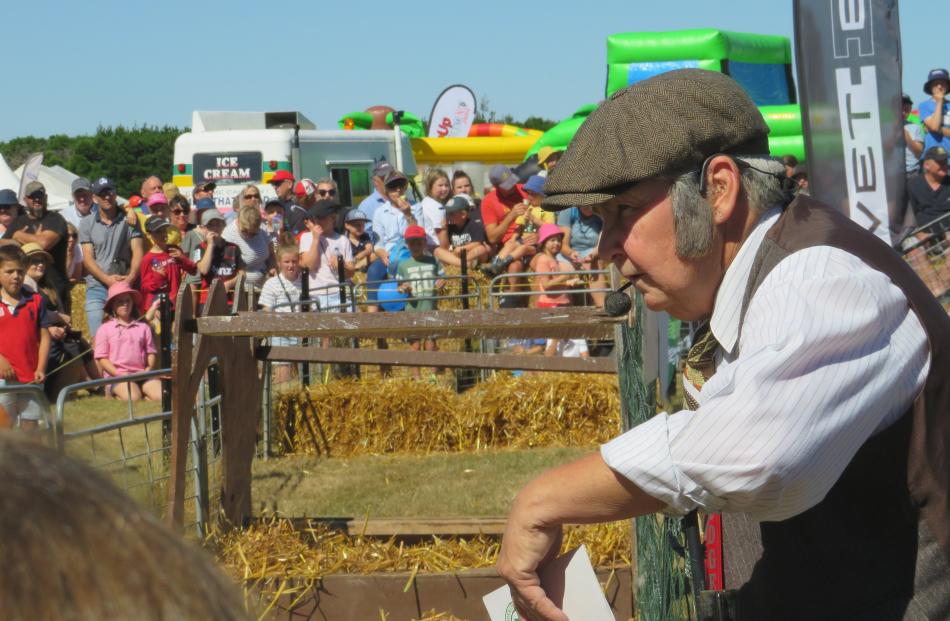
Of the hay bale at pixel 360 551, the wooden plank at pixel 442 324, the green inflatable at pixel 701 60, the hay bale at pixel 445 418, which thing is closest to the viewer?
the wooden plank at pixel 442 324

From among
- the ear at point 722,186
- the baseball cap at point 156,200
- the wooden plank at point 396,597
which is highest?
the baseball cap at point 156,200

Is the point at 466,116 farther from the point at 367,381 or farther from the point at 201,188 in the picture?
the point at 367,381

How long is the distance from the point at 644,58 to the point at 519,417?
8993 millimetres

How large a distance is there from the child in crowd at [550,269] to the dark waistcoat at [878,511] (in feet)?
27.9

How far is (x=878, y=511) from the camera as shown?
177cm

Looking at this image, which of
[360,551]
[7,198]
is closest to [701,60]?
[7,198]

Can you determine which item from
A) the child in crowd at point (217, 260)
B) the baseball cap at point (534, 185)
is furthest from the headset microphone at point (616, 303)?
the child in crowd at point (217, 260)

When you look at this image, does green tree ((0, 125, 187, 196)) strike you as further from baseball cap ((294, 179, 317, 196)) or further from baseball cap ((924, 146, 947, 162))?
baseball cap ((924, 146, 947, 162))

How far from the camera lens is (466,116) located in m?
29.9

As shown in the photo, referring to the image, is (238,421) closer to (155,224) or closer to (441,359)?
(441,359)

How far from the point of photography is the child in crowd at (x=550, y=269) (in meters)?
10.6

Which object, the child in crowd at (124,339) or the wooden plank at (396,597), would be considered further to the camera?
the child in crowd at (124,339)

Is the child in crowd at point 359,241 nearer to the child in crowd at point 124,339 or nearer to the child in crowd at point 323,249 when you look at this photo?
the child in crowd at point 323,249

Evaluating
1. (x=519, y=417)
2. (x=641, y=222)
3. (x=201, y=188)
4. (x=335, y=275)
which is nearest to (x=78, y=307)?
(x=201, y=188)
